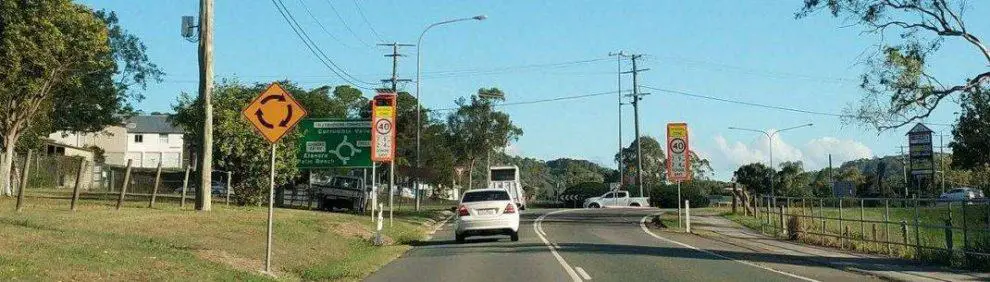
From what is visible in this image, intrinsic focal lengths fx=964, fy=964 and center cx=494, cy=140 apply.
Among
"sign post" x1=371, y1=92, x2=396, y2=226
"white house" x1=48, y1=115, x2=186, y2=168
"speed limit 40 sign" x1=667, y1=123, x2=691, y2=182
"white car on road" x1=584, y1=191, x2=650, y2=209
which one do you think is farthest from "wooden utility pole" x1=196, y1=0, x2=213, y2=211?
"white house" x1=48, y1=115, x2=186, y2=168

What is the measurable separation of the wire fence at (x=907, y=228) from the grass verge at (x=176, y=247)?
36.9 ft

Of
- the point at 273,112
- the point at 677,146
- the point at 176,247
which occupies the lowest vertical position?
the point at 176,247

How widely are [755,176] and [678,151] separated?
60781 mm

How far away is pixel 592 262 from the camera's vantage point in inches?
706

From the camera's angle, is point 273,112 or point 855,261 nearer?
point 273,112

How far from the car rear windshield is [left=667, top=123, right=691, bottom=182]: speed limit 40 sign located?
11145 millimetres

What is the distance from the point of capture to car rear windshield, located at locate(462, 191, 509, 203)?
82.2 feet

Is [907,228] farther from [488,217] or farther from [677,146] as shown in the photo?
[677,146]

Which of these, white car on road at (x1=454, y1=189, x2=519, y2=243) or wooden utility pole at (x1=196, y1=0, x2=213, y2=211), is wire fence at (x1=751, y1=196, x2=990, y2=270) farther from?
wooden utility pole at (x1=196, y1=0, x2=213, y2=211)

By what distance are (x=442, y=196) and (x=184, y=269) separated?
88972 millimetres

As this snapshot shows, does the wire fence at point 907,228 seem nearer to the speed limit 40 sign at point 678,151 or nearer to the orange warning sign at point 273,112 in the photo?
the speed limit 40 sign at point 678,151

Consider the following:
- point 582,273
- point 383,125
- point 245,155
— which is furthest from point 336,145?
point 582,273

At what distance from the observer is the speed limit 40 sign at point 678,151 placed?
34.8 metres

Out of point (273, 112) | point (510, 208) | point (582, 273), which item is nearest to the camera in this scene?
point (273, 112)
